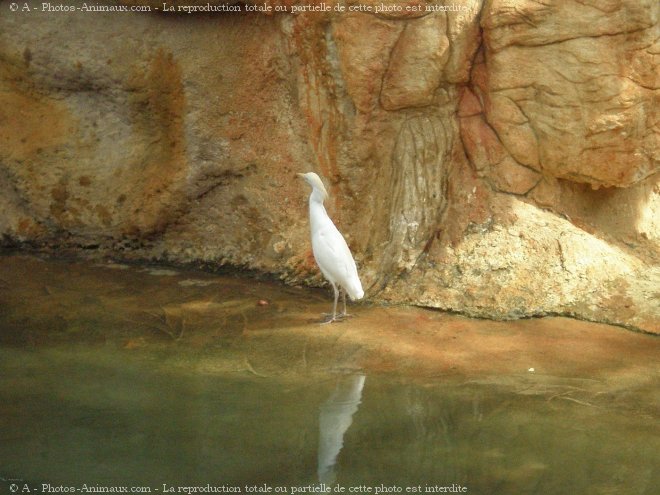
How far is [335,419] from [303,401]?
1.01 ft

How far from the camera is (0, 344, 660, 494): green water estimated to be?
5016mm

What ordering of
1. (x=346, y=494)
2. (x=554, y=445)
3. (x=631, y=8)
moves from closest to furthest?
1. (x=346, y=494)
2. (x=554, y=445)
3. (x=631, y=8)

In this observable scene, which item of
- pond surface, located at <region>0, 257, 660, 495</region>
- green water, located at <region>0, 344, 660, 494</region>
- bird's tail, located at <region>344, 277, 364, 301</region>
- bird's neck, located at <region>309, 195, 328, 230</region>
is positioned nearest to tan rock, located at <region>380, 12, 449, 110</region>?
bird's neck, located at <region>309, 195, 328, 230</region>

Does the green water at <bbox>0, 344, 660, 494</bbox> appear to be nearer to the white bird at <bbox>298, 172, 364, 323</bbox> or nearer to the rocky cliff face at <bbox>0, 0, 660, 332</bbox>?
the white bird at <bbox>298, 172, 364, 323</bbox>

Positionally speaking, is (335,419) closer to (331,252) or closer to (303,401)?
(303,401)

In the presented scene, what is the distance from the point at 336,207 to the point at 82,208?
7.61 feet

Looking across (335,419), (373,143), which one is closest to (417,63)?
(373,143)

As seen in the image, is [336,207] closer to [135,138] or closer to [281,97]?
[281,97]

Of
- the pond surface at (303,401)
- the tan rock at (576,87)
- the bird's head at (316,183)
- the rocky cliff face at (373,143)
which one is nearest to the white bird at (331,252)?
the bird's head at (316,183)

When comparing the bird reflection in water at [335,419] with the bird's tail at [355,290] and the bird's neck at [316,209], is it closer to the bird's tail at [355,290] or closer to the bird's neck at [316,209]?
the bird's tail at [355,290]

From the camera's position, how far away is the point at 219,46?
8.77 meters

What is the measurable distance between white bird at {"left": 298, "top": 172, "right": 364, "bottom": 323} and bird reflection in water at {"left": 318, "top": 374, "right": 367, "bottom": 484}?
116 cm

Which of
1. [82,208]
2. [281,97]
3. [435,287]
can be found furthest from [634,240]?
[82,208]

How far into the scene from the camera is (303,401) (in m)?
5.98
